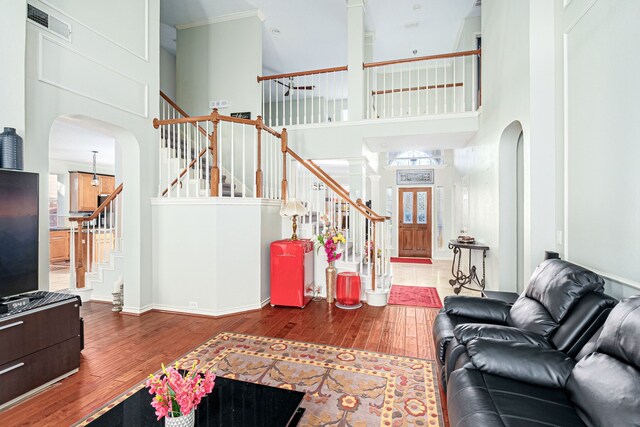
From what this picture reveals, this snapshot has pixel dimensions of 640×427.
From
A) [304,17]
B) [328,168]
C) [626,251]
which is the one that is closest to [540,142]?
[626,251]

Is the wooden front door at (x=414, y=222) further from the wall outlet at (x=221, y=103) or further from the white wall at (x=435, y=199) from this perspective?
the wall outlet at (x=221, y=103)

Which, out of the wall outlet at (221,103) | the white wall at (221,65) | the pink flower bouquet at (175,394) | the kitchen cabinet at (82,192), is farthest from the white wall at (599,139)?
the kitchen cabinet at (82,192)

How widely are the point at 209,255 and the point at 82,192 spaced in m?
7.62

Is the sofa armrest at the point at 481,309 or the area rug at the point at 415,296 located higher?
the sofa armrest at the point at 481,309

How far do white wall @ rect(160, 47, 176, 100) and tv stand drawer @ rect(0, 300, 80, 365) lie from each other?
580 cm

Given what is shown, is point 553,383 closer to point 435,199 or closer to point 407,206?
point 435,199

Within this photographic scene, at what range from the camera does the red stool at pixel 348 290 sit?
4.22 m

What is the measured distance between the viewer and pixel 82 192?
9031mm

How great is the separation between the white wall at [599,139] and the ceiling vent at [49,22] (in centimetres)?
442

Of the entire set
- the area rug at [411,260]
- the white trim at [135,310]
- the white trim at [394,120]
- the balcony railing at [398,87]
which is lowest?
the area rug at [411,260]

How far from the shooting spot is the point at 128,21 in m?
3.71

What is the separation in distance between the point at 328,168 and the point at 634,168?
9.76 meters

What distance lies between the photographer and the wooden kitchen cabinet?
8.05 meters

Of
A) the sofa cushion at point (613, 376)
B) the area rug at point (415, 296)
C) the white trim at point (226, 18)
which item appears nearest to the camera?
the sofa cushion at point (613, 376)
